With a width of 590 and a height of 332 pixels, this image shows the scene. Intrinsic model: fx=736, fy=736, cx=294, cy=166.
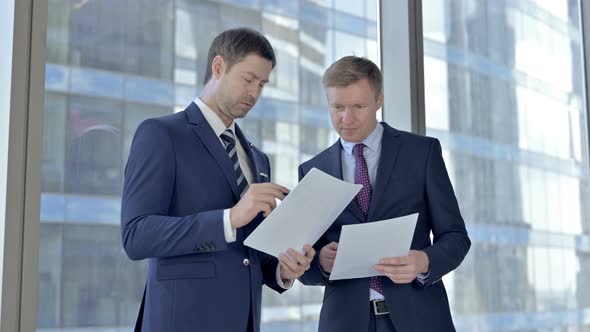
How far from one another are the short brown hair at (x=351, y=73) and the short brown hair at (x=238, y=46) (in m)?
0.29

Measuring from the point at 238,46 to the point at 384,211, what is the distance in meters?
0.61

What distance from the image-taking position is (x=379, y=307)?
2.00 m

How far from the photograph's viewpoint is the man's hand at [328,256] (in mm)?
1989

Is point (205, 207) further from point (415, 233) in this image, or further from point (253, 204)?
point (415, 233)

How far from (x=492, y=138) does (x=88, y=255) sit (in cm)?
201

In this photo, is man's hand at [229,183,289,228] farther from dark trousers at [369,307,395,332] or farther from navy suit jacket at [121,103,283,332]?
dark trousers at [369,307,395,332]

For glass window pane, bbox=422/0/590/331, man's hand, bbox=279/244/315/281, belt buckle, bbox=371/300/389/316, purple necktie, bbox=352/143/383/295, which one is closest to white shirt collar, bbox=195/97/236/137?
man's hand, bbox=279/244/315/281

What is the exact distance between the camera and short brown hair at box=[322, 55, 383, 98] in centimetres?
212

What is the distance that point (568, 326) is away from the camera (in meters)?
3.67

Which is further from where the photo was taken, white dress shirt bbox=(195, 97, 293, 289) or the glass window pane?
the glass window pane

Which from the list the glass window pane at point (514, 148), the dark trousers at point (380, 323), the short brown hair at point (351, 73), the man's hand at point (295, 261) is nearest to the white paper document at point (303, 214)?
the man's hand at point (295, 261)

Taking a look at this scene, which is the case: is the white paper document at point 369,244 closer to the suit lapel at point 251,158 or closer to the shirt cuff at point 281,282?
the shirt cuff at point 281,282

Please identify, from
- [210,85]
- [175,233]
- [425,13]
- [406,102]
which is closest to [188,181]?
[175,233]

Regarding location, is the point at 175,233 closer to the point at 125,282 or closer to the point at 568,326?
the point at 125,282
